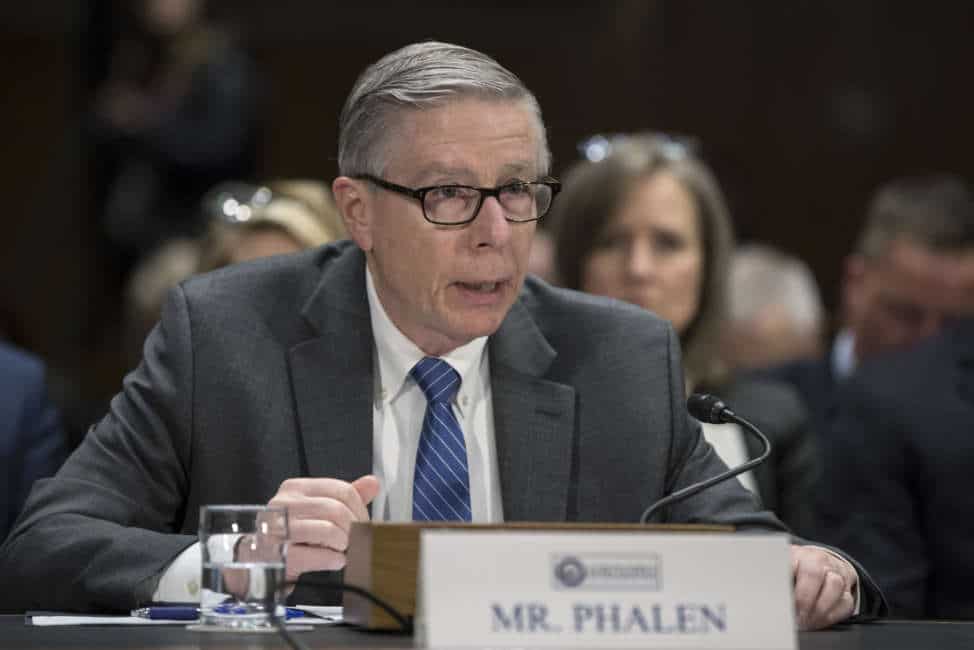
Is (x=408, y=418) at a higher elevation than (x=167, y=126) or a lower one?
lower

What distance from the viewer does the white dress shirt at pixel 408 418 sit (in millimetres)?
2764

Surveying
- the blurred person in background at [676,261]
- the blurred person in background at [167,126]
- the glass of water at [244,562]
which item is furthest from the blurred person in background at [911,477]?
the blurred person in background at [167,126]

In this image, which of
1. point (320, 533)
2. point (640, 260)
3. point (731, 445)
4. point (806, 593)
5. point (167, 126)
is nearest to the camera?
point (320, 533)

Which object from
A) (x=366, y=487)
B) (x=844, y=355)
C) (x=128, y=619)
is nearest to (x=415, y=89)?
(x=366, y=487)

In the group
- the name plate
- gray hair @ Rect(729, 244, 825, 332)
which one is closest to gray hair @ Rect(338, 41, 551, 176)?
the name plate

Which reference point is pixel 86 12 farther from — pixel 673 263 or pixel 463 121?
pixel 463 121

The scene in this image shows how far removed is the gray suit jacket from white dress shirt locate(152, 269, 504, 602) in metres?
0.04

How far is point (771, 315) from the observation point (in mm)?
6762

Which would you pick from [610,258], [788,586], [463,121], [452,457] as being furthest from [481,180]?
[610,258]

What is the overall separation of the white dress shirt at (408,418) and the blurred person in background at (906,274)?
8.93 feet

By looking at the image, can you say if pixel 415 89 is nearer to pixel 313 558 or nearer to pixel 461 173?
pixel 461 173

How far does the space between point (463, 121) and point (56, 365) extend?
468 centimetres

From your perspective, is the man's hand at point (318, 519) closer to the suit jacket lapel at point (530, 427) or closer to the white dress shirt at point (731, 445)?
the suit jacket lapel at point (530, 427)

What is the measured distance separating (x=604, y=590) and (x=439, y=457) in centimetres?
97
